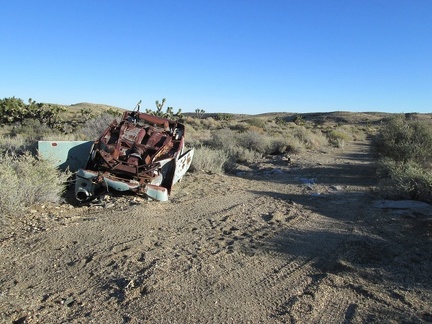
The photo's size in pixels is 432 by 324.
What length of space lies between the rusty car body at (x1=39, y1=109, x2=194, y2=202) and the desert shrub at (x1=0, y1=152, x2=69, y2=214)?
48cm

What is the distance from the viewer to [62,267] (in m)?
4.52

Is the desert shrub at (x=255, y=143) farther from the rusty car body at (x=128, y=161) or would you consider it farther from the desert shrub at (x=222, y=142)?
the rusty car body at (x=128, y=161)

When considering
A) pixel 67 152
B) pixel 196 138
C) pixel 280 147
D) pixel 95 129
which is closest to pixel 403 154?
pixel 280 147

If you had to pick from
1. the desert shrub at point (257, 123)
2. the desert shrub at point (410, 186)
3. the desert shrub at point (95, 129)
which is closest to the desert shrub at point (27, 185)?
the desert shrub at point (410, 186)

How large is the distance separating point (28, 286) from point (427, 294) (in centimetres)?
451

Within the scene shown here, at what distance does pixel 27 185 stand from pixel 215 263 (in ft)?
12.7

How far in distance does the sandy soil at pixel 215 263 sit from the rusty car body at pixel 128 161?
1.27 feet

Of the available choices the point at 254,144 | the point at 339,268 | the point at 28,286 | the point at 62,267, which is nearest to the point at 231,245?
the point at 339,268

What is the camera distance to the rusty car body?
7.29 meters

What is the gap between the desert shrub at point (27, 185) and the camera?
5.82 meters

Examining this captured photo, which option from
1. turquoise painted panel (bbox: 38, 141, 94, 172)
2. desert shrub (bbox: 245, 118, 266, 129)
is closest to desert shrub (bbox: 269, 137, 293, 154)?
turquoise painted panel (bbox: 38, 141, 94, 172)

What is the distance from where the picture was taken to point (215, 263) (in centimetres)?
476

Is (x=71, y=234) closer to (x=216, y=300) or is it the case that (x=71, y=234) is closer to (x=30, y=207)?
(x=30, y=207)

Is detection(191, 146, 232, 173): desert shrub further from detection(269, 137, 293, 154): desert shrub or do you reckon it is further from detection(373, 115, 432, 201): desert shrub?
detection(269, 137, 293, 154): desert shrub
